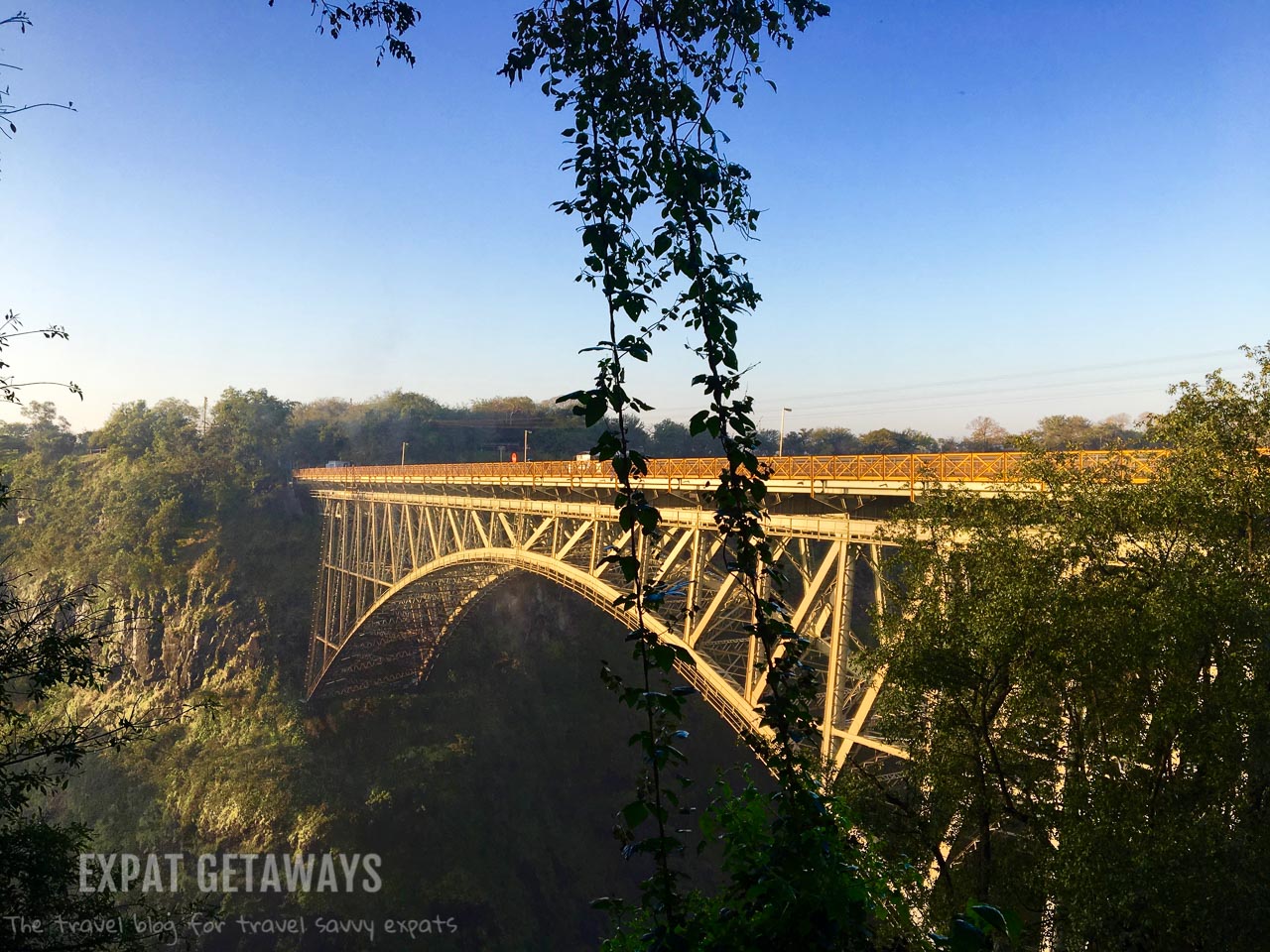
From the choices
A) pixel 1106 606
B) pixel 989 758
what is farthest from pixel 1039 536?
pixel 989 758

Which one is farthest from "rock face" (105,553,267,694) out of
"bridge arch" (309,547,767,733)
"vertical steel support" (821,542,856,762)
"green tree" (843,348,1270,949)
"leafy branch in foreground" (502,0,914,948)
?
"leafy branch in foreground" (502,0,914,948)

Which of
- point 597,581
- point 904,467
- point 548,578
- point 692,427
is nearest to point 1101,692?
point 904,467

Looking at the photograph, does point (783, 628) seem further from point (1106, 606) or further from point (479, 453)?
point (479, 453)

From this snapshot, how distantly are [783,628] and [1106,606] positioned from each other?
284 inches

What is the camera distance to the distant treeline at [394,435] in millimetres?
52500

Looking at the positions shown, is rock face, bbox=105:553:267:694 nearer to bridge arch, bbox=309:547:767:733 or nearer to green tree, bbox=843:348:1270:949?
bridge arch, bbox=309:547:767:733

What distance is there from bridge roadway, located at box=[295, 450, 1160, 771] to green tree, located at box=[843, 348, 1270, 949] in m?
0.80

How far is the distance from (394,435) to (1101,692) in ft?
213

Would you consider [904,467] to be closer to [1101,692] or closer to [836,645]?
[836,645]

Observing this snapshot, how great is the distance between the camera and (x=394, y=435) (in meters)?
66.8

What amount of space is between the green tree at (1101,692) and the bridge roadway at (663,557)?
2.62 feet

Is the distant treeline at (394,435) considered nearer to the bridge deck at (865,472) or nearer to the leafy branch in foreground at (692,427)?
the bridge deck at (865,472)

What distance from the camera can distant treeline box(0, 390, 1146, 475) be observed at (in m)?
→ 52.5

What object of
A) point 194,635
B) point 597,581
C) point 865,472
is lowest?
point 194,635
